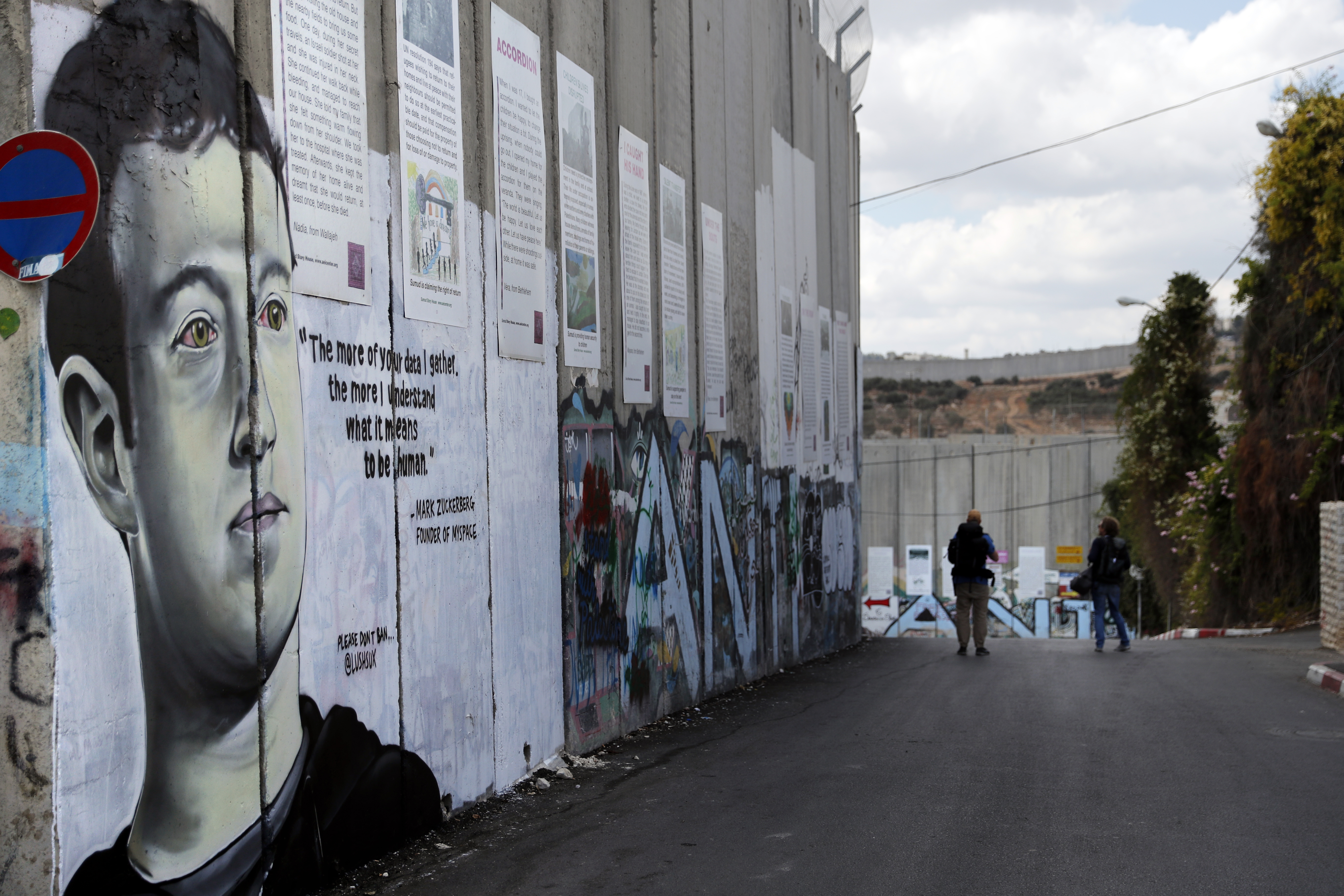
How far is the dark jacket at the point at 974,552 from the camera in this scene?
1595 centimetres

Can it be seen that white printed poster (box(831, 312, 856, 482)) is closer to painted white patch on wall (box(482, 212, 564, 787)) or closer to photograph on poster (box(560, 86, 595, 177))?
photograph on poster (box(560, 86, 595, 177))

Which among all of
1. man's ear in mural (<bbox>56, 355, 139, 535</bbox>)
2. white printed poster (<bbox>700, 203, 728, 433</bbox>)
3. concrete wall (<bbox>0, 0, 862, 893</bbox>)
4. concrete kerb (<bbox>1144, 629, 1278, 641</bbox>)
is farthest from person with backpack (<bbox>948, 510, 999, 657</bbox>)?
man's ear in mural (<bbox>56, 355, 139, 535</bbox>)

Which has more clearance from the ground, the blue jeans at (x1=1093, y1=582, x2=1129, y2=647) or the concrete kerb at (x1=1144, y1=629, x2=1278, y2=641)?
the blue jeans at (x1=1093, y1=582, x2=1129, y2=647)

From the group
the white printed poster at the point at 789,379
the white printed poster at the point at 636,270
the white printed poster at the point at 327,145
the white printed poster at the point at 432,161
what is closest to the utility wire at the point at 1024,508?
the white printed poster at the point at 789,379

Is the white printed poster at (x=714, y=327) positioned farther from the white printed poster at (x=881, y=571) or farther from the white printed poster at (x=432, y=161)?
the white printed poster at (x=881, y=571)

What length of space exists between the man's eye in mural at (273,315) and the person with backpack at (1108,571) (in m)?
13.1

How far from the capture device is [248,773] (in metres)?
4.68

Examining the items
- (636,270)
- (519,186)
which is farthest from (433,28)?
(636,270)

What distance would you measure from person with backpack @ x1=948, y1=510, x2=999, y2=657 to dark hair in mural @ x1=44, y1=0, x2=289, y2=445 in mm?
12727

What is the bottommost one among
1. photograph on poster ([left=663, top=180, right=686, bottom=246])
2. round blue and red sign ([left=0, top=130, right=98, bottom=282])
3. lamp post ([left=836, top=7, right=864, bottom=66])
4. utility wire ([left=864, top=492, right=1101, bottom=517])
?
utility wire ([left=864, top=492, right=1101, bottom=517])

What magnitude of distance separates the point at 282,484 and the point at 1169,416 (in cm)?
3125

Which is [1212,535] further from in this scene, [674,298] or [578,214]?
[578,214]

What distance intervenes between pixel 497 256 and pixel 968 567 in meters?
10.5

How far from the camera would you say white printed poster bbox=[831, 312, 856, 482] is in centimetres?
1753
